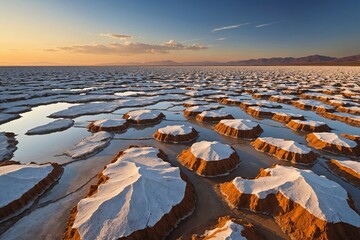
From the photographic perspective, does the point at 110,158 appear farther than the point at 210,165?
Yes

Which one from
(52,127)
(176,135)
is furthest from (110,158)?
(52,127)

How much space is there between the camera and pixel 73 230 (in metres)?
11.6

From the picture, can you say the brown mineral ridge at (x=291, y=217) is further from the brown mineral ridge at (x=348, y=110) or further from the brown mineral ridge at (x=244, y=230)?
the brown mineral ridge at (x=348, y=110)

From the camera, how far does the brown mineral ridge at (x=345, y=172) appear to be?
17.8 meters

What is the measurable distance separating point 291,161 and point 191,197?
11363 millimetres

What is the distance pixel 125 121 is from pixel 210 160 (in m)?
17.3

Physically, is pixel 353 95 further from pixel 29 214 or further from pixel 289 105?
pixel 29 214

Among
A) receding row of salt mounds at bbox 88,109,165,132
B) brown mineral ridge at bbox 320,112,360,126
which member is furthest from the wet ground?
brown mineral ridge at bbox 320,112,360,126

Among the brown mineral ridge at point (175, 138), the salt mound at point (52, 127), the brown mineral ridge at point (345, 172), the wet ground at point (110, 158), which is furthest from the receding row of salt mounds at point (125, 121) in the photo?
the brown mineral ridge at point (345, 172)

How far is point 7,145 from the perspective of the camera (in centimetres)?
2447

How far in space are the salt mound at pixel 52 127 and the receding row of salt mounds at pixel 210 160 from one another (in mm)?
19181

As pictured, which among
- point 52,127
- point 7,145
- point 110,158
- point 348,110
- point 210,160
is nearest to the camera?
point 210,160

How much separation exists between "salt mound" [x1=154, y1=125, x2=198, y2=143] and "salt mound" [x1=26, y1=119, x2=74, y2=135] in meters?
13.7

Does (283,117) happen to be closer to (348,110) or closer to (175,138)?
(348,110)
